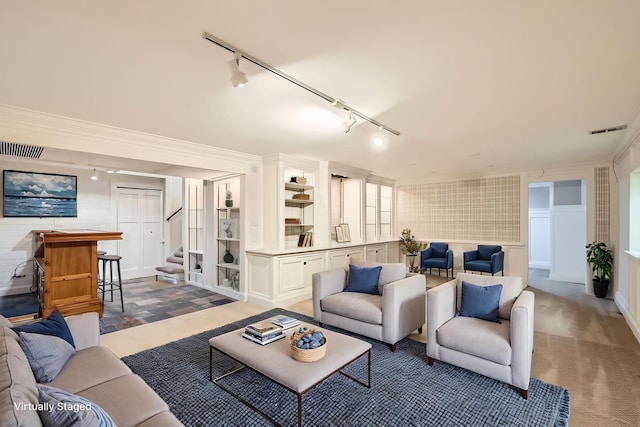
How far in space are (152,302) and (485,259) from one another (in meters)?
6.34

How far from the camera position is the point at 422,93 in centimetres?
257

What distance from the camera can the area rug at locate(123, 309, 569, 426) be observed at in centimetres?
204

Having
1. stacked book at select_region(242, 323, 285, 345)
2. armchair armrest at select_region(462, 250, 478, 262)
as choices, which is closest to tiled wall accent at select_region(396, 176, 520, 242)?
armchair armrest at select_region(462, 250, 478, 262)

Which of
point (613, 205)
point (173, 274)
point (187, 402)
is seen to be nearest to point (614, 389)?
point (187, 402)

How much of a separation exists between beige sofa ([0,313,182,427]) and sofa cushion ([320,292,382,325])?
6.91 ft

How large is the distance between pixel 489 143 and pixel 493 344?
2913 mm

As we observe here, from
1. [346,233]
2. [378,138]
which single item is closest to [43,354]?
[378,138]

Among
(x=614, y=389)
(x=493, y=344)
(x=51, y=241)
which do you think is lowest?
(x=614, y=389)

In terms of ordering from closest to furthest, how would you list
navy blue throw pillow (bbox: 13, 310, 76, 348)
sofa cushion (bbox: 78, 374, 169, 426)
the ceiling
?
sofa cushion (bbox: 78, 374, 169, 426) < the ceiling < navy blue throw pillow (bbox: 13, 310, 76, 348)

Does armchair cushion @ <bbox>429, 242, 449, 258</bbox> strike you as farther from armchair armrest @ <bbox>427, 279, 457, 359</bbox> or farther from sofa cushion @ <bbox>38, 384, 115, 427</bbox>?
sofa cushion @ <bbox>38, 384, 115, 427</bbox>

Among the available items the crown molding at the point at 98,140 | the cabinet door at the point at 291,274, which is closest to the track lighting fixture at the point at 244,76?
the crown molding at the point at 98,140

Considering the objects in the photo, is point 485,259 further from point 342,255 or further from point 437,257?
point 342,255

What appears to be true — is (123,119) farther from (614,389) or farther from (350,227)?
(614,389)

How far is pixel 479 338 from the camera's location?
2475 mm
